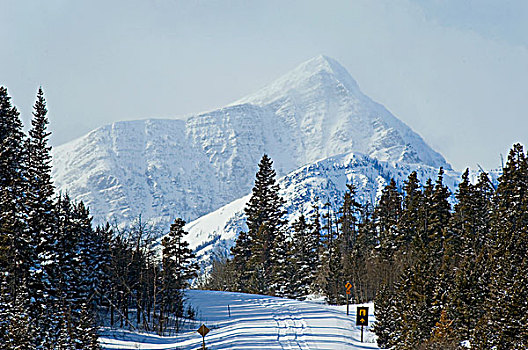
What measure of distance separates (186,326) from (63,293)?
30.9ft

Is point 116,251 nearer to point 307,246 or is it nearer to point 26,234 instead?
point 26,234

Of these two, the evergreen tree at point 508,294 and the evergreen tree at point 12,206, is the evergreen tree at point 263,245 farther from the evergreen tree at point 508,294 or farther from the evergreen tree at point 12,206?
the evergreen tree at point 12,206

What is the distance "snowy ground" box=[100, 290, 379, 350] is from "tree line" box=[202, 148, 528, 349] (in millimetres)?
3008

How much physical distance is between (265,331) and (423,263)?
11229 mm

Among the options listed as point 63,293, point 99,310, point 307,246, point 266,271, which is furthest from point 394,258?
point 63,293

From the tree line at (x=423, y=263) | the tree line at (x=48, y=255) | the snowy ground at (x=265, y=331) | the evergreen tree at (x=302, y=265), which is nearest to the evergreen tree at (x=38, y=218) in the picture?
the tree line at (x=48, y=255)

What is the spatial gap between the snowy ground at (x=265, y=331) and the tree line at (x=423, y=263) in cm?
301

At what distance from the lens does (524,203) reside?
51.7m

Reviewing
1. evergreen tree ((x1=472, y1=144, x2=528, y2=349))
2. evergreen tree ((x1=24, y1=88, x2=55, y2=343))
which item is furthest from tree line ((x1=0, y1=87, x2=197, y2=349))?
evergreen tree ((x1=472, y1=144, x2=528, y2=349))

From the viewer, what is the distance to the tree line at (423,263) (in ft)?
110

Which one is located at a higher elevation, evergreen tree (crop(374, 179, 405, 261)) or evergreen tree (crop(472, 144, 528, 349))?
evergreen tree (crop(374, 179, 405, 261))

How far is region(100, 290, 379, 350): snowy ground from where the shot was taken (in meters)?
35.2

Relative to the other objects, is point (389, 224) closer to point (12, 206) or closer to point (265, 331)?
point (265, 331)

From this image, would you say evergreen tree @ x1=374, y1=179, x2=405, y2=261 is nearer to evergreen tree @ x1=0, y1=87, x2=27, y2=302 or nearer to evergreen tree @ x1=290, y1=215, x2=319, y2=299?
evergreen tree @ x1=290, y1=215, x2=319, y2=299
